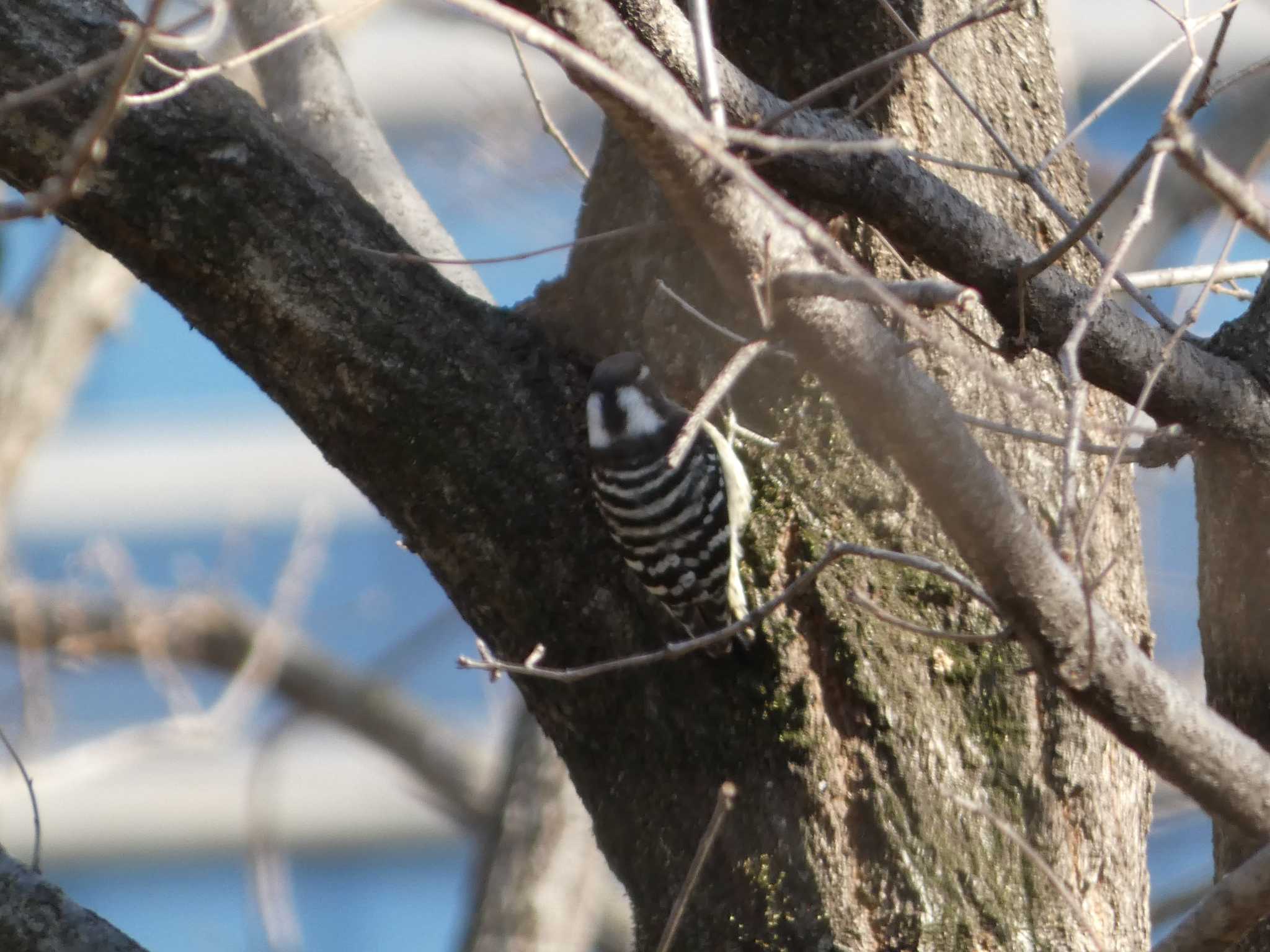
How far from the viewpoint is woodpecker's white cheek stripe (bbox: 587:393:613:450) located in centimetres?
278

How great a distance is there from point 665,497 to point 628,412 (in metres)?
0.23

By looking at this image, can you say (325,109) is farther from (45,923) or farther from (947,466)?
(947,466)

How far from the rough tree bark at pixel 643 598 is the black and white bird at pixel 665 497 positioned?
0.20ft

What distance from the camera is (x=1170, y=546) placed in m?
7.38

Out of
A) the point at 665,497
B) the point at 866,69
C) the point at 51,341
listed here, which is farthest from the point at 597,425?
the point at 51,341

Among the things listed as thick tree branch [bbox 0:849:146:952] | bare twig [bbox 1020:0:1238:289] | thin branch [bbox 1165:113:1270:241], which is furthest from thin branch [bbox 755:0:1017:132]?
thick tree branch [bbox 0:849:146:952]

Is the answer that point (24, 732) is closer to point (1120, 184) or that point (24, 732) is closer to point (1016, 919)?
point (1016, 919)

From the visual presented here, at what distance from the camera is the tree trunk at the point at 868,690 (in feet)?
8.14

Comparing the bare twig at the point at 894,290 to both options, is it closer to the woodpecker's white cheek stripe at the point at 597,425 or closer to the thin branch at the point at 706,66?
the thin branch at the point at 706,66

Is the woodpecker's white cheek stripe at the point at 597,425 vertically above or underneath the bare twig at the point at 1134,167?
above

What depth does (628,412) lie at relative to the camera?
3.16 meters

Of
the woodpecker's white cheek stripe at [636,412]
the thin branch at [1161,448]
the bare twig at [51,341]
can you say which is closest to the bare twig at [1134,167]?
the thin branch at [1161,448]

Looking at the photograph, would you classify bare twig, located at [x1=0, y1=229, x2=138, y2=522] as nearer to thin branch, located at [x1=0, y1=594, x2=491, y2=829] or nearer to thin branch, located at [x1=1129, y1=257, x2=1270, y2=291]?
thin branch, located at [x1=0, y1=594, x2=491, y2=829]

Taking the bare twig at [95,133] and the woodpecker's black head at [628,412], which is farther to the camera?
the woodpecker's black head at [628,412]
